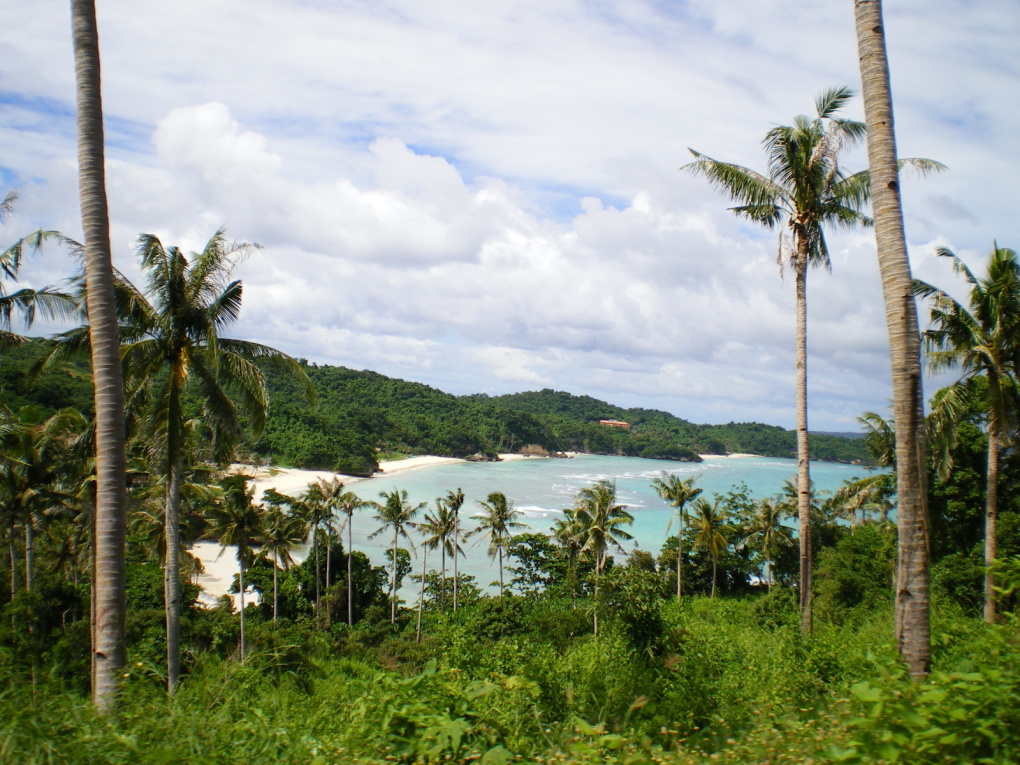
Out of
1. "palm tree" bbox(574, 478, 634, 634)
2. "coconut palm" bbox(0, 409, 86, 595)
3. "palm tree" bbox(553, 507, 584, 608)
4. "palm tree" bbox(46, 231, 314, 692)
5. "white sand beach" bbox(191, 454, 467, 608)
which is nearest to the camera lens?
"palm tree" bbox(46, 231, 314, 692)

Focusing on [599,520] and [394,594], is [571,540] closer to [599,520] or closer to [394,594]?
[599,520]

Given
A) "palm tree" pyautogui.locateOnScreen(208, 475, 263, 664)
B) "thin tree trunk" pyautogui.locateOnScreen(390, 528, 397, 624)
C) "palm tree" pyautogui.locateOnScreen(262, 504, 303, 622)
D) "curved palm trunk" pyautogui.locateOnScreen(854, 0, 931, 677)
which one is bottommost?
"thin tree trunk" pyautogui.locateOnScreen(390, 528, 397, 624)

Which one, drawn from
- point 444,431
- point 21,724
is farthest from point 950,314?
point 444,431

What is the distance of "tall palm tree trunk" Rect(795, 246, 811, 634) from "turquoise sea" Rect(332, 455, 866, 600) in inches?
1001

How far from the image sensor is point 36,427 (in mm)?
15766

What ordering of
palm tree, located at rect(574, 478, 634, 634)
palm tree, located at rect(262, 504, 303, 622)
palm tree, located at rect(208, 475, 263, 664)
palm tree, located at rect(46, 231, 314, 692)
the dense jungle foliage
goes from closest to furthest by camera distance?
the dense jungle foliage → palm tree, located at rect(46, 231, 314, 692) → palm tree, located at rect(208, 475, 263, 664) → palm tree, located at rect(262, 504, 303, 622) → palm tree, located at rect(574, 478, 634, 634)

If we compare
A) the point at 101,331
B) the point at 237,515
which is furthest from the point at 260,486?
the point at 101,331

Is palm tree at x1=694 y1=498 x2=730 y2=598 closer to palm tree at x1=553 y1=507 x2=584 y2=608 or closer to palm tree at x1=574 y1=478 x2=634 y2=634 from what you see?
palm tree at x1=574 y1=478 x2=634 y2=634

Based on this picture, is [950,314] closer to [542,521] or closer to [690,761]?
[690,761]

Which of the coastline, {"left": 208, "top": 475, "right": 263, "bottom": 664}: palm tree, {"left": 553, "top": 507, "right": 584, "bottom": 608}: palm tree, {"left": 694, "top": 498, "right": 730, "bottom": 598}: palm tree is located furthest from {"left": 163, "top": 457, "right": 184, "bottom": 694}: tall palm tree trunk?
{"left": 694, "top": 498, "right": 730, "bottom": 598}: palm tree

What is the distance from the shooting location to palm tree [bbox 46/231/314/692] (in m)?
10.0

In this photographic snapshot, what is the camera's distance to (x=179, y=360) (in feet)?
34.2

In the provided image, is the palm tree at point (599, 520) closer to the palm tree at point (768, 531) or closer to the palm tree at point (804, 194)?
the palm tree at point (768, 531)

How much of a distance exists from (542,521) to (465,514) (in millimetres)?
7453
